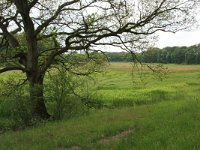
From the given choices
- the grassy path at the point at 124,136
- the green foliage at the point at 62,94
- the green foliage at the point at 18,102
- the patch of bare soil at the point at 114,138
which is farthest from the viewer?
the green foliage at the point at 62,94

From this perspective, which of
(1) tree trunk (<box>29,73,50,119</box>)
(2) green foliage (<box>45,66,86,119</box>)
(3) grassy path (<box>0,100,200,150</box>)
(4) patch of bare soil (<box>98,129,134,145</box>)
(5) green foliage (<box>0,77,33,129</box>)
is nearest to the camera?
(3) grassy path (<box>0,100,200,150</box>)

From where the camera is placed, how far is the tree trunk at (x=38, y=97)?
20.6 m

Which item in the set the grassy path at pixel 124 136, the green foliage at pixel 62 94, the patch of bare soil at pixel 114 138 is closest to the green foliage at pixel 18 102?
the green foliage at pixel 62 94

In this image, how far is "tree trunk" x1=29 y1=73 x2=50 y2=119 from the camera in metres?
20.6

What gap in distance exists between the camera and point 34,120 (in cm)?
2083

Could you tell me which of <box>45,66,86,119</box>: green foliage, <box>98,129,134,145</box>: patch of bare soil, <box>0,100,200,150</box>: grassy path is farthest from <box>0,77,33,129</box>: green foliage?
<box>98,129,134,145</box>: patch of bare soil

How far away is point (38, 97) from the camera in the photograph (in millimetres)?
20875

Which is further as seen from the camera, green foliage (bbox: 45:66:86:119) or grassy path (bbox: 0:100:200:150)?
green foliage (bbox: 45:66:86:119)

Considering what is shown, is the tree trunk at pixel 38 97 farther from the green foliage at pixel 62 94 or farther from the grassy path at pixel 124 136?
the grassy path at pixel 124 136

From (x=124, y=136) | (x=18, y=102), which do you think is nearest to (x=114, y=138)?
(x=124, y=136)

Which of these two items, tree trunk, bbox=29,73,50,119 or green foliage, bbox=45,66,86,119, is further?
green foliage, bbox=45,66,86,119

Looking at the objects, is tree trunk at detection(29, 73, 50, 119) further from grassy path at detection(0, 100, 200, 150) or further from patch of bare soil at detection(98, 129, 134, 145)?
patch of bare soil at detection(98, 129, 134, 145)

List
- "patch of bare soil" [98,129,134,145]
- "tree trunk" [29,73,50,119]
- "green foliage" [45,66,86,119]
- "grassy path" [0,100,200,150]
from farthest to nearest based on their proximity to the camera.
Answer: "green foliage" [45,66,86,119] → "tree trunk" [29,73,50,119] → "patch of bare soil" [98,129,134,145] → "grassy path" [0,100,200,150]

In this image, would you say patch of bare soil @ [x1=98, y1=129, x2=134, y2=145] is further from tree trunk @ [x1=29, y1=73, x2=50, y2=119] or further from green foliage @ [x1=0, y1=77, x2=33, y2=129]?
tree trunk @ [x1=29, y1=73, x2=50, y2=119]
